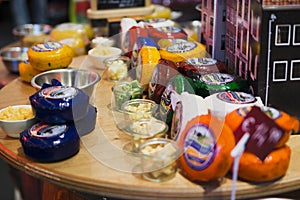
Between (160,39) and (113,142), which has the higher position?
(160,39)

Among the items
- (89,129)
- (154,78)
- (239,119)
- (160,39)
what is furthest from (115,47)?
(239,119)

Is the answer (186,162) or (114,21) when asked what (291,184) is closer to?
(186,162)

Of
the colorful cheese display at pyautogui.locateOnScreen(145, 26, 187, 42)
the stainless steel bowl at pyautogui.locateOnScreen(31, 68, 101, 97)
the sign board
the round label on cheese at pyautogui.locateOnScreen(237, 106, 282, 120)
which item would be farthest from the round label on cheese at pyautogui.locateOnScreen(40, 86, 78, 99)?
the sign board

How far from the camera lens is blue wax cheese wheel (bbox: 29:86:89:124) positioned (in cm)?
155

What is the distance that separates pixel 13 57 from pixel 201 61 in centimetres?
141

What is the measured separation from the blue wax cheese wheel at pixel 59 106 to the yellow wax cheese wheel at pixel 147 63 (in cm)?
35

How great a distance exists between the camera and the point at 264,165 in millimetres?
1328

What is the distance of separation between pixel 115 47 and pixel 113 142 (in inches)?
37.5

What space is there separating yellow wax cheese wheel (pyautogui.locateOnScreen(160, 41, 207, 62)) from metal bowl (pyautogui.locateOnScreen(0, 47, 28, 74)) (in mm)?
950

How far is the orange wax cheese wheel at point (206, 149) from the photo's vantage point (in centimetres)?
130

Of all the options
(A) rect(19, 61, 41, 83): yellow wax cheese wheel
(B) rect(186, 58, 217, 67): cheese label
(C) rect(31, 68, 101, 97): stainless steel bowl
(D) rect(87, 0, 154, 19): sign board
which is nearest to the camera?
(B) rect(186, 58, 217, 67): cheese label

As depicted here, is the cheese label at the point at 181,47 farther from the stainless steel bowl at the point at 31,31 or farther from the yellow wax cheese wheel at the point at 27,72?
the stainless steel bowl at the point at 31,31

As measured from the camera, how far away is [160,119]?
1654 millimetres

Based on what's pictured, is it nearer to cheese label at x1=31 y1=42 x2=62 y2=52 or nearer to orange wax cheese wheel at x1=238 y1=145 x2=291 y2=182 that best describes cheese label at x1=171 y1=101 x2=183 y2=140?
orange wax cheese wheel at x1=238 y1=145 x2=291 y2=182
